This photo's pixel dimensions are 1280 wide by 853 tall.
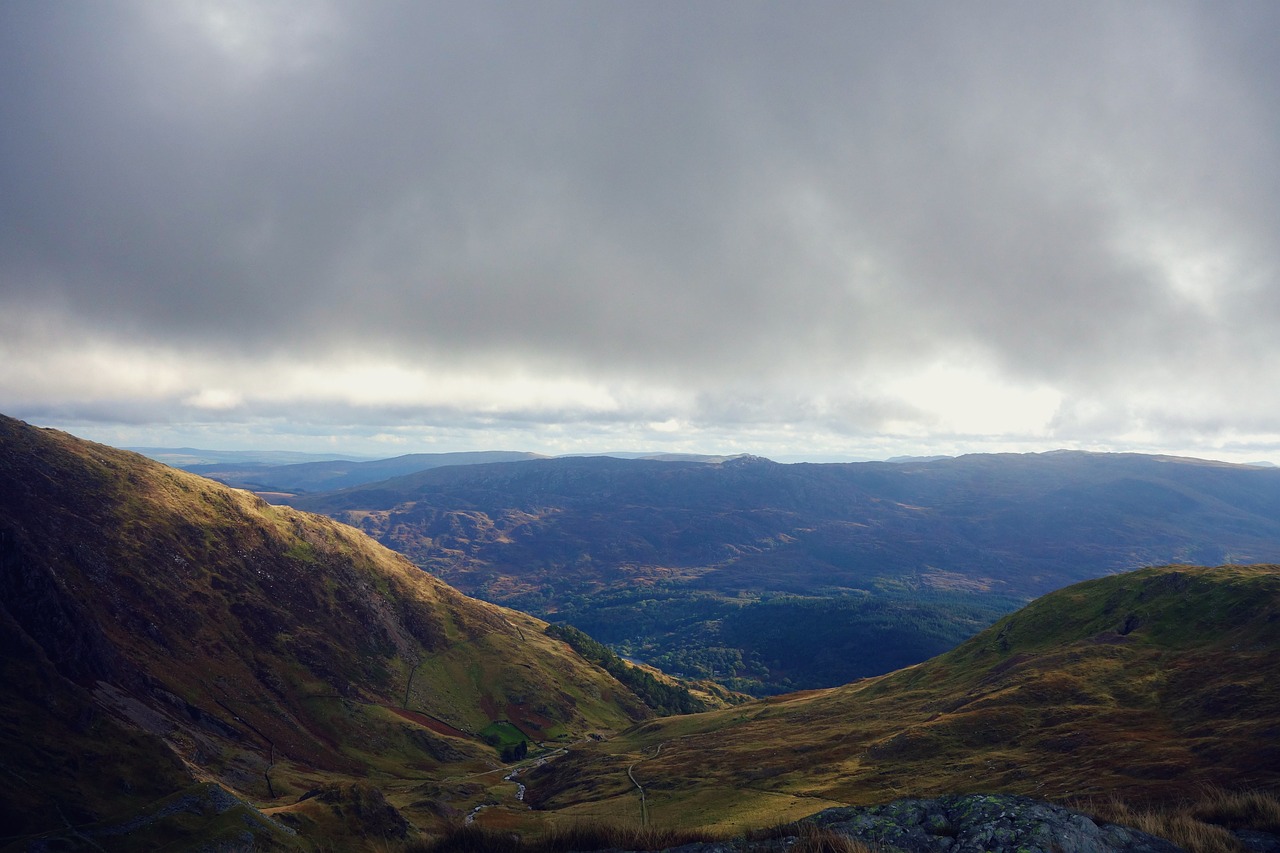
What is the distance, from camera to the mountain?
6031cm

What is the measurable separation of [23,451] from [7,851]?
16587cm

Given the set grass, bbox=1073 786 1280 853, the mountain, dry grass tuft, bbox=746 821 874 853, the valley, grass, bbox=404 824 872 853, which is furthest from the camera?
the valley

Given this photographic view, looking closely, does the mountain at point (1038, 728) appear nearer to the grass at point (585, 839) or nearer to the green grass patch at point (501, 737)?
the grass at point (585, 839)

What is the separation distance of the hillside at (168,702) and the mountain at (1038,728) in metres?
40.5

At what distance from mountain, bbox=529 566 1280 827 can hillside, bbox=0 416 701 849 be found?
40468 mm

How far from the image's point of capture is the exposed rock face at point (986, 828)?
16078 mm

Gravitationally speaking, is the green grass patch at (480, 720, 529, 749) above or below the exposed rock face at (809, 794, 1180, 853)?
below

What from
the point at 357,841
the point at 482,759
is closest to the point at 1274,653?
the point at 357,841

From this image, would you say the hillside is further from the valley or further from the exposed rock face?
the exposed rock face

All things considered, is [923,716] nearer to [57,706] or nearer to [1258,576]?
[1258,576]

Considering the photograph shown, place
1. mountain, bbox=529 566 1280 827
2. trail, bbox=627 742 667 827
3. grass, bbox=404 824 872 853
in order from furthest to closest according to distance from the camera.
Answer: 1. trail, bbox=627 742 667 827
2. mountain, bbox=529 566 1280 827
3. grass, bbox=404 824 872 853

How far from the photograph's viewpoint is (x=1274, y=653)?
268 ft

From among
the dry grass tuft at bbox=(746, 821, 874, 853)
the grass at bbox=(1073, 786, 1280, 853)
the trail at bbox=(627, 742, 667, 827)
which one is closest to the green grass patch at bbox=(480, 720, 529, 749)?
the trail at bbox=(627, 742, 667, 827)

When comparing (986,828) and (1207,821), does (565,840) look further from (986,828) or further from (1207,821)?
(1207,821)
